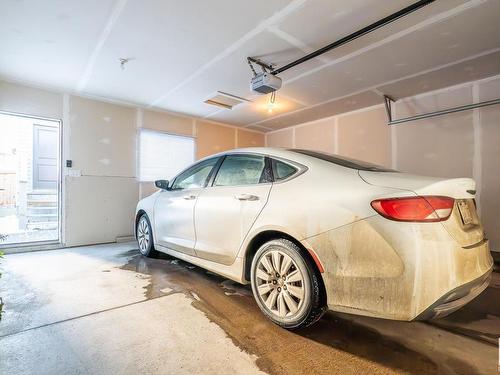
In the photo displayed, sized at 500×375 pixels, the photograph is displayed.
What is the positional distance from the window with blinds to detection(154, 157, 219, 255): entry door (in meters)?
2.29

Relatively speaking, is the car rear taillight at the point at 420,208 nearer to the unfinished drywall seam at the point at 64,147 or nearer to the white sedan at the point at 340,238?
the white sedan at the point at 340,238

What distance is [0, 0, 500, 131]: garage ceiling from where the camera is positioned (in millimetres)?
2299

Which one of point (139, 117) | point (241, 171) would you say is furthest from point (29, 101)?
point (241, 171)

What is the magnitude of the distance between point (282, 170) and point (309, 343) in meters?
1.14

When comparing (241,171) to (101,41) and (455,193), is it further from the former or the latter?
(101,41)

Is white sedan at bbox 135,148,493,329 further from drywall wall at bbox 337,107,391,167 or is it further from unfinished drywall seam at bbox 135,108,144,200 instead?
drywall wall at bbox 337,107,391,167

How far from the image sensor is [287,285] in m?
1.71

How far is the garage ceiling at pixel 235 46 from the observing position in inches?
90.5

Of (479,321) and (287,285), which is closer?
(287,285)

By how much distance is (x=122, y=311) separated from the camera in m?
1.97

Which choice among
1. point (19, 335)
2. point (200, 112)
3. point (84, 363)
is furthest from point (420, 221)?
point (200, 112)

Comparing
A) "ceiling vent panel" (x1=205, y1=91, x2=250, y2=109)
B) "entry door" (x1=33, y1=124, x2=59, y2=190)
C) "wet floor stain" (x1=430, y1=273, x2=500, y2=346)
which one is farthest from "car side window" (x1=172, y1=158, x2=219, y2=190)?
"entry door" (x1=33, y1=124, x2=59, y2=190)

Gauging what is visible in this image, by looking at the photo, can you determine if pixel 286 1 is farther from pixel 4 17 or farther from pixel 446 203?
pixel 4 17

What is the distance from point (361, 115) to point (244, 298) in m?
4.33
